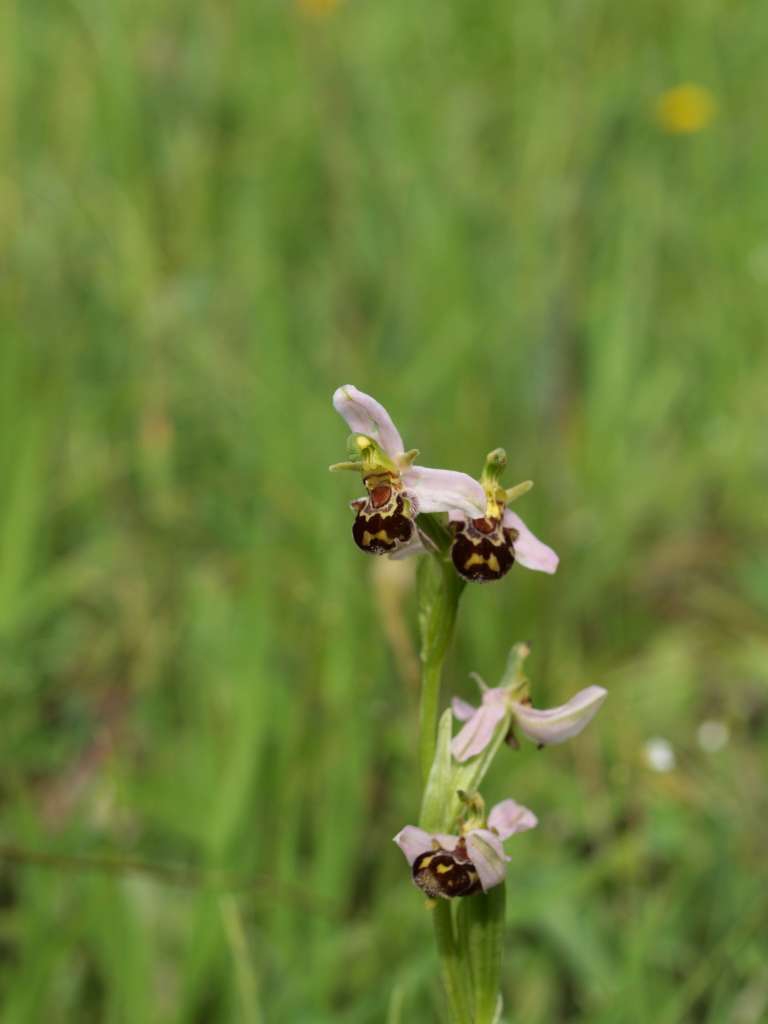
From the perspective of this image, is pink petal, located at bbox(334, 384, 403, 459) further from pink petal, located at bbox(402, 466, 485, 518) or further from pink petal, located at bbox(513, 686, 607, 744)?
pink petal, located at bbox(513, 686, 607, 744)

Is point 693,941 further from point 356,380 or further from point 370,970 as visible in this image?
point 356,380

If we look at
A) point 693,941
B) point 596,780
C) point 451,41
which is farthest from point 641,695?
point 451,41

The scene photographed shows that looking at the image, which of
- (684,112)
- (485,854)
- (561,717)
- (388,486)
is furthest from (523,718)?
(684,112)

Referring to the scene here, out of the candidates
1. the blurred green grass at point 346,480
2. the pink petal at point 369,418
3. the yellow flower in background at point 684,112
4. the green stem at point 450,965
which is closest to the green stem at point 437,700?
the green stem at point 450,965

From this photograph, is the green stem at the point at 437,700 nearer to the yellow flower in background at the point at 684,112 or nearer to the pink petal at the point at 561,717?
the pink petal at the point at 561,717

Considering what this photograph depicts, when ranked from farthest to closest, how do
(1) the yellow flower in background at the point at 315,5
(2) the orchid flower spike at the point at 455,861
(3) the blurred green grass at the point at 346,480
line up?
(1) the yellow flower in background at the point at 315,5 < (3) the blurred green grass at the point at 346,480 < (2) the orchid flower spike at the point at 455,861

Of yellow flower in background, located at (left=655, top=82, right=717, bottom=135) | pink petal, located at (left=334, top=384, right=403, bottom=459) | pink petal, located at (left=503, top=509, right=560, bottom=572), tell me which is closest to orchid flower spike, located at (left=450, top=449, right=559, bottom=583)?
pink petal, located at (left=503, top=509, right=560, bottom=572)

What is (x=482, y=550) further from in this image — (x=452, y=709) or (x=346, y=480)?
(x=346, y=480)

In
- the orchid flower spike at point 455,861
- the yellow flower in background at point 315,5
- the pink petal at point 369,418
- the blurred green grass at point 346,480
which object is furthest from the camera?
the yellow flower in background at point 315,5
